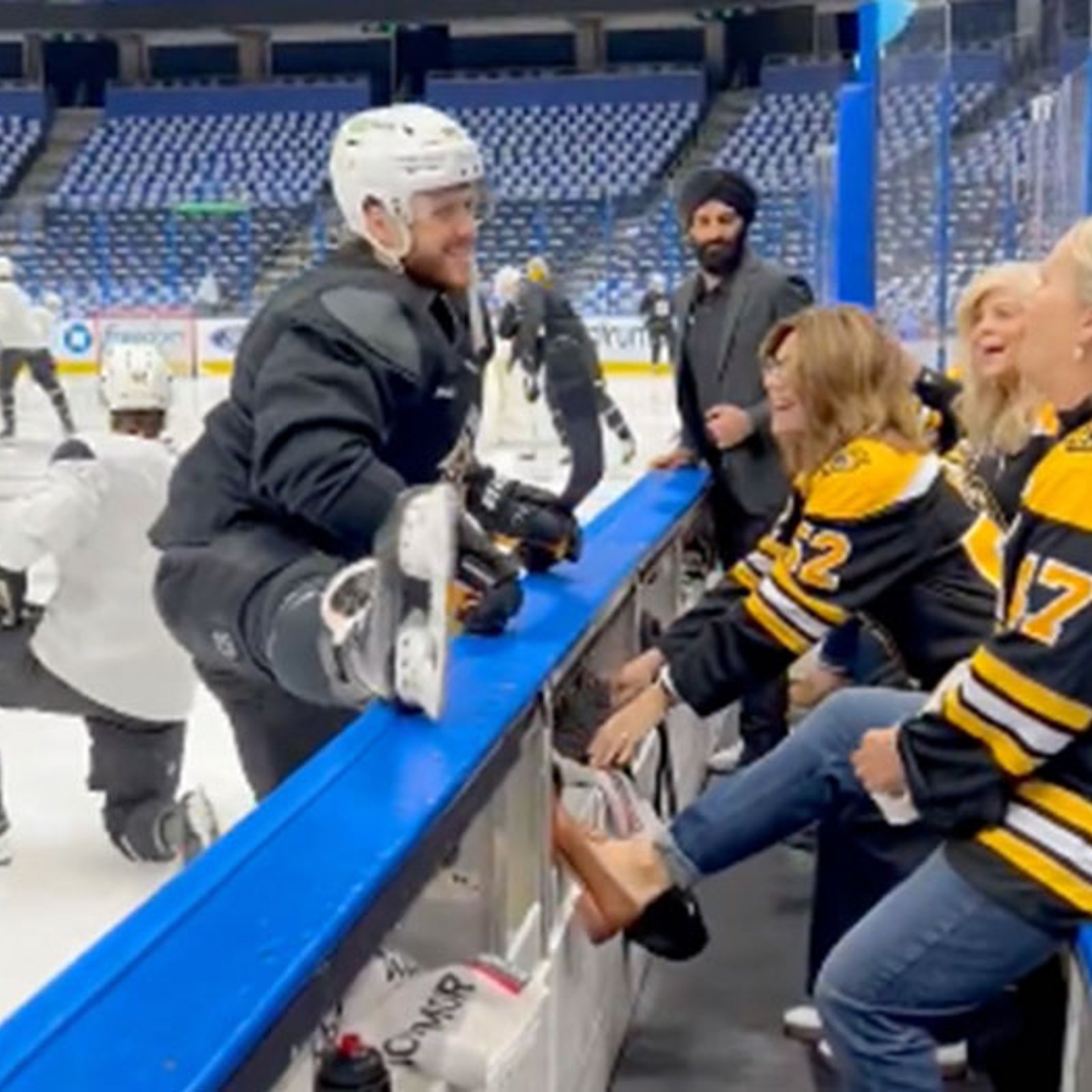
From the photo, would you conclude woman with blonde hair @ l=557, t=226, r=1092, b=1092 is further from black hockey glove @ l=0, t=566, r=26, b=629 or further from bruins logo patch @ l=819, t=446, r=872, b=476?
black hockey glove @ l=0, t=566, r=26, b=629

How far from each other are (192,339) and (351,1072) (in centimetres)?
1481

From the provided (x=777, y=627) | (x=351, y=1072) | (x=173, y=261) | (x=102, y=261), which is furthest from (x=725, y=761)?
(x=102, y=261)

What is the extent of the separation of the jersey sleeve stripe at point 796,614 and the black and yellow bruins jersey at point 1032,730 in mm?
586

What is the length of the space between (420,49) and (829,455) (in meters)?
23.3

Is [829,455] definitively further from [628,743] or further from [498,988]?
[498,988]

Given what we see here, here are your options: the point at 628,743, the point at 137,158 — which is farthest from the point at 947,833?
the point at 137,158

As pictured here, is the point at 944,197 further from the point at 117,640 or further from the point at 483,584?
the point at 483,584

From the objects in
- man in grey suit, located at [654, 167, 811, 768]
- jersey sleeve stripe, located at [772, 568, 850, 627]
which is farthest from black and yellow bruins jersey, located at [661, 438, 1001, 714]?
man in grey suit, located at [654, 167, 811, 768]

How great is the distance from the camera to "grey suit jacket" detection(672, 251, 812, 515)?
12.7 ft

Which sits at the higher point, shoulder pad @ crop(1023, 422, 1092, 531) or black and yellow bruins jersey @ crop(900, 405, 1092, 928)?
shoulder pad @ crop(1023, 422, 1092, 531)

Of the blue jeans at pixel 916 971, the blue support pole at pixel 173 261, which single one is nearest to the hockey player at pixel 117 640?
the blue jeans at pixel 916 971

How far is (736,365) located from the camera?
3916mm

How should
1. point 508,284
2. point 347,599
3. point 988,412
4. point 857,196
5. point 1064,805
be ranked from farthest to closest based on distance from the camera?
1. point 508,284
2. point 857,196
3. point 988,412
4. point 347,599
5. point 1064,805

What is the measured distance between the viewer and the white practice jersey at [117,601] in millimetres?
3678
